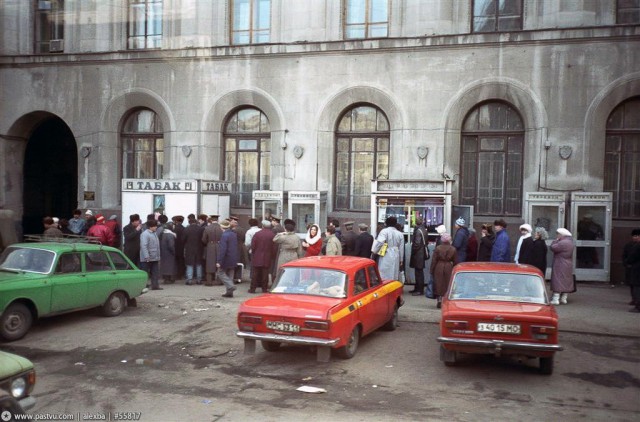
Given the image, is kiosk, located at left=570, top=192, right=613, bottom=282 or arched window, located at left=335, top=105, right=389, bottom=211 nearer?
kiosk, located at left=570, top=192, right=613, bottom=282

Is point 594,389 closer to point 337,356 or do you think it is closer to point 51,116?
point 337,356

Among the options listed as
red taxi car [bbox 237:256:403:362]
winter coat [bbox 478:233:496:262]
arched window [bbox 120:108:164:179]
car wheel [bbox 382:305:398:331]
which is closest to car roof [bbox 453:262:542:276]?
red taxi car [bbox 237:256:403:362]

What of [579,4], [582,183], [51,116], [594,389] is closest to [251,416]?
[594,389]

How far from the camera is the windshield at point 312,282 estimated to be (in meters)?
9.41

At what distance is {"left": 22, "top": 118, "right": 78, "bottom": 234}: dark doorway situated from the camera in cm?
2411

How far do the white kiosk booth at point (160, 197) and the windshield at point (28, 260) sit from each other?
693 centimetres

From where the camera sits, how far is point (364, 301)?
9750mm

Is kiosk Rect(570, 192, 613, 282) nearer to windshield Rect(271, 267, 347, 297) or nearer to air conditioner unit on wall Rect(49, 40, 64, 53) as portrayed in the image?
windshield Rect(271, 267, 347, 297)

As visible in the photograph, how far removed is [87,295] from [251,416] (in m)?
5.87

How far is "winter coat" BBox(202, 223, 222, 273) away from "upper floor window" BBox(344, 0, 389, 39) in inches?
304

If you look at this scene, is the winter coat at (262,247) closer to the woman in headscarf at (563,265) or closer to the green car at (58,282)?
the green car at (58,282)

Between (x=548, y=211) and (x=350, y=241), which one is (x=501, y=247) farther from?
(x=350, y=241)

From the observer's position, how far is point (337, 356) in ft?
31.0

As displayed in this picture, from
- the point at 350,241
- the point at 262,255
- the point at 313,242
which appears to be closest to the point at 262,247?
the point at 262,255
